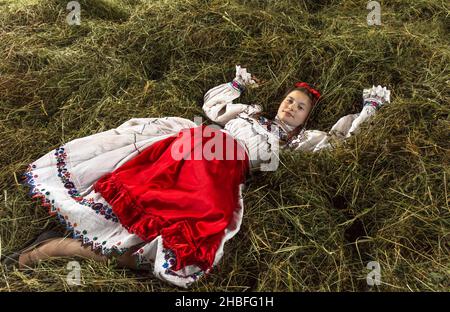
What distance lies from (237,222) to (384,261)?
730 millimetres

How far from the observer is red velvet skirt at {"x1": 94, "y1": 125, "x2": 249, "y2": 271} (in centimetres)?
184

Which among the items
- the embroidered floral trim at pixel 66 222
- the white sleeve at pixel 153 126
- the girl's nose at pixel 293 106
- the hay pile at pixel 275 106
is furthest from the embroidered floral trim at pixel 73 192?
the girl's nose at pixel 293 106

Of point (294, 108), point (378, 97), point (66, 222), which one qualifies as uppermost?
point (378, 97)

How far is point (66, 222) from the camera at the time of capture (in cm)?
192

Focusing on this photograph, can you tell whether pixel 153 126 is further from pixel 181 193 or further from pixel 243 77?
pixel 243 77

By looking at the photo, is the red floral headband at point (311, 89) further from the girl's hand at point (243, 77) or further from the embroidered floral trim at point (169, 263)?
the embroidered floral trim at point (169, 263)

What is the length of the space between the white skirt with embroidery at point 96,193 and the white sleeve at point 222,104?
42 centimetres

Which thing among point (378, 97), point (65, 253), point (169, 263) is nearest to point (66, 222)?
point (65, 253)

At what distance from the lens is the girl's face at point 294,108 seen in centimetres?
264

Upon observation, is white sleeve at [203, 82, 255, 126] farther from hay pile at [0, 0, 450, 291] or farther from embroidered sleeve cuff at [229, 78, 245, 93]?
hay pile at [0, 0, 450, 291]

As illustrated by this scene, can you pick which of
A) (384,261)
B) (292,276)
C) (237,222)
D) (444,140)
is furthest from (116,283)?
(444,140)

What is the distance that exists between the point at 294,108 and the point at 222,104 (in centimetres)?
51

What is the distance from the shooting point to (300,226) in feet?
6.63

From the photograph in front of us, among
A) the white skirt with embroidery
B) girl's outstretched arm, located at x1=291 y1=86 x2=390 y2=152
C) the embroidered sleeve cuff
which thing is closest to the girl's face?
girl's outstretched arm, located at x1=291 y1=86 x2=390 y2=152
